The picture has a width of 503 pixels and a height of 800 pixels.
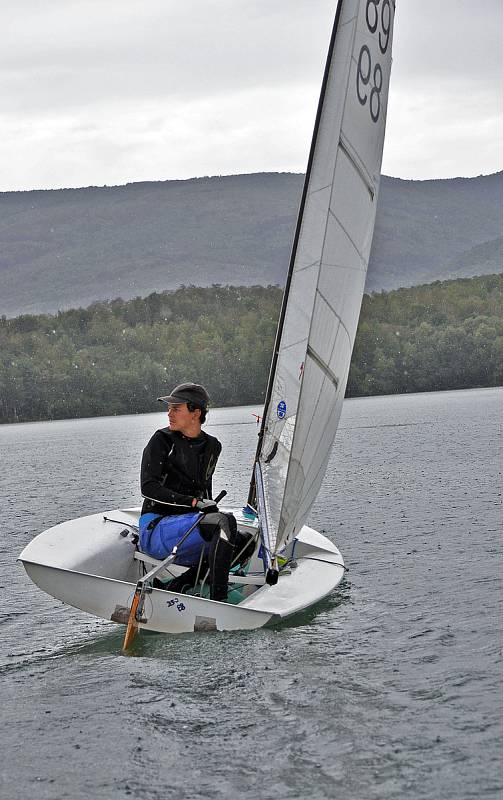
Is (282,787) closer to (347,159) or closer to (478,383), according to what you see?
(347,159)

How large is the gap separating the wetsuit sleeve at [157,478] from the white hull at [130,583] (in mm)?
652

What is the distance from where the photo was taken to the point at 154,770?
604cm

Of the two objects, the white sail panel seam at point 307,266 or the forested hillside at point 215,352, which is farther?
the forested hillside at point 215,352

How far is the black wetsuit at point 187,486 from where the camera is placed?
313 inches

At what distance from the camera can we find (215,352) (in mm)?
99750

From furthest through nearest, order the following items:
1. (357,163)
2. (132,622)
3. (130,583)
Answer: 1. (357,163)
2. (130,583)
3. (132,622)

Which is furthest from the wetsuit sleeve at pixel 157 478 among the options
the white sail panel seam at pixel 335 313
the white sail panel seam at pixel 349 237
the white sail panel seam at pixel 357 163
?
the white sail panel seam at pixel 357 163

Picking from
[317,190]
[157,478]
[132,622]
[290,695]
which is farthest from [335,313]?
[290,695]

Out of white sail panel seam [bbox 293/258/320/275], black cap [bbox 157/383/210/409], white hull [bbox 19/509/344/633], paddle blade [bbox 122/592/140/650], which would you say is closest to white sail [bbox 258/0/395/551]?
white sail panel seam [bbox 293/258/320/275]

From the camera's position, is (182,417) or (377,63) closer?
(182,417)

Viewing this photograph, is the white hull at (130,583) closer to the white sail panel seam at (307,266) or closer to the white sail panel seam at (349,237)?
the white sail panel seam at (307,266)

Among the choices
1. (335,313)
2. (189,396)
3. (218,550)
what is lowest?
(218,550)

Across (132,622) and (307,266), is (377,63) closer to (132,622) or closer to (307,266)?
(307,266)

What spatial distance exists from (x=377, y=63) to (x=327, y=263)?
1816 mm
